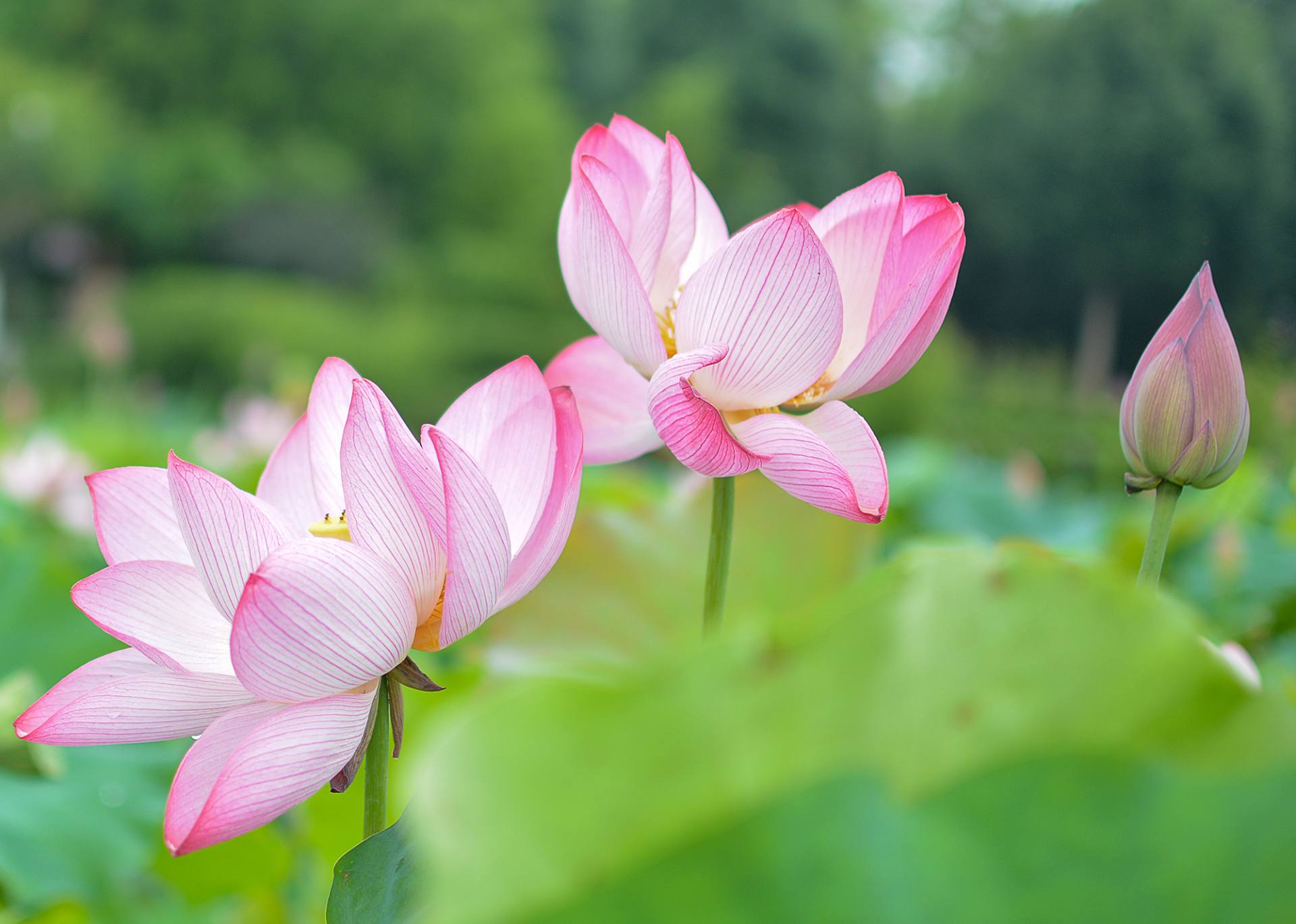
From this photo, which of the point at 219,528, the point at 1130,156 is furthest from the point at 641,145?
the point at 1130,156

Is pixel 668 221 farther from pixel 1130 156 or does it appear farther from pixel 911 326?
pixel 1130 156

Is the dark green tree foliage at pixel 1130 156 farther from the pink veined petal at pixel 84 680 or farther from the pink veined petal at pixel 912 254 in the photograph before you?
the pink veined petal at pixel 84 680

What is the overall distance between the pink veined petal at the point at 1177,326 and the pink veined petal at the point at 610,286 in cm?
9

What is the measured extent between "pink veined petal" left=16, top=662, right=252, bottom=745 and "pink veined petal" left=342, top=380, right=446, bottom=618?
4cm

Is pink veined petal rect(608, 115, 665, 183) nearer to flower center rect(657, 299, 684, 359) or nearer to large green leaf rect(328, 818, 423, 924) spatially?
flower center rect(657, 299, 684, 359)

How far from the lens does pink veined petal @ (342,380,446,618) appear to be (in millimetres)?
177

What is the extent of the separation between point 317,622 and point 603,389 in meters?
0.10

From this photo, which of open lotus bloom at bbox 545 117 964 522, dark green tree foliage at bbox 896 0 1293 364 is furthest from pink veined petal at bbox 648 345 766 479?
dark green tree foliage at bbox 896 0 1293 364

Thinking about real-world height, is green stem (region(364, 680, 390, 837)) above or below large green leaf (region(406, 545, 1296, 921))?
below

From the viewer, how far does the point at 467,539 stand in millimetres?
172

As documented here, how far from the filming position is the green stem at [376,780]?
18 cm

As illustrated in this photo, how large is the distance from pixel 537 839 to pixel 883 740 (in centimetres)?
3

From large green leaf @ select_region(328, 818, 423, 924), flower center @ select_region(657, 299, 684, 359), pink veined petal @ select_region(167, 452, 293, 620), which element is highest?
flower center @ select_region(657, 299, 684, 359)

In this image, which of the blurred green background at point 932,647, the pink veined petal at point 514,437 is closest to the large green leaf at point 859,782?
the blurred green background at point 932,647
